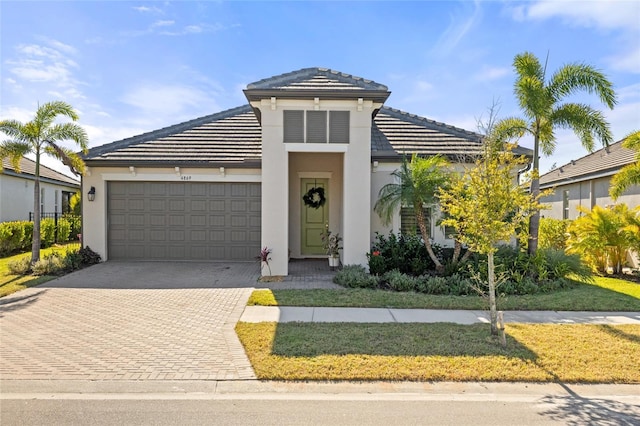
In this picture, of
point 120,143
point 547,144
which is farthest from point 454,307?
point 120,143

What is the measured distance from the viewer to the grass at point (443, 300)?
24.2 feet

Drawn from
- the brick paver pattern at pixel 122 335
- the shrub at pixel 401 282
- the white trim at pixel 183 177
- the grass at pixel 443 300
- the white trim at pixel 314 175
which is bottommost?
the brick paver pattern at pixel 122 335

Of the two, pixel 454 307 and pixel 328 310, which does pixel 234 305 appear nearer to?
pixel 328 310

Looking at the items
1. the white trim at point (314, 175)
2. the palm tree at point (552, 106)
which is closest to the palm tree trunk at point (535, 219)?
the palm tree at point (552, 106)

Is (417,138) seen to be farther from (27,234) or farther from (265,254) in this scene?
(27,234)

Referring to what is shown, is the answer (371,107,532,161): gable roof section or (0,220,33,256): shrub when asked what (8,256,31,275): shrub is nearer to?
(0,220,33,256): shrub

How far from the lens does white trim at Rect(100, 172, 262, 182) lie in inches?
483

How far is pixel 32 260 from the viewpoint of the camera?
35.0ft

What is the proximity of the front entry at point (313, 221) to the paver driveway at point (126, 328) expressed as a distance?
3524 mm

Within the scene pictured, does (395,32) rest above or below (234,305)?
above

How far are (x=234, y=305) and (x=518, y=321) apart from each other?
5385 millimetres

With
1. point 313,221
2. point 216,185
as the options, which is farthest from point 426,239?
point 216,185

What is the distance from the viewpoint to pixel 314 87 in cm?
981

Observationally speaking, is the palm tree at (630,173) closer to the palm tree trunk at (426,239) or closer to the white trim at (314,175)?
the palm tree trunk at (426,239)
